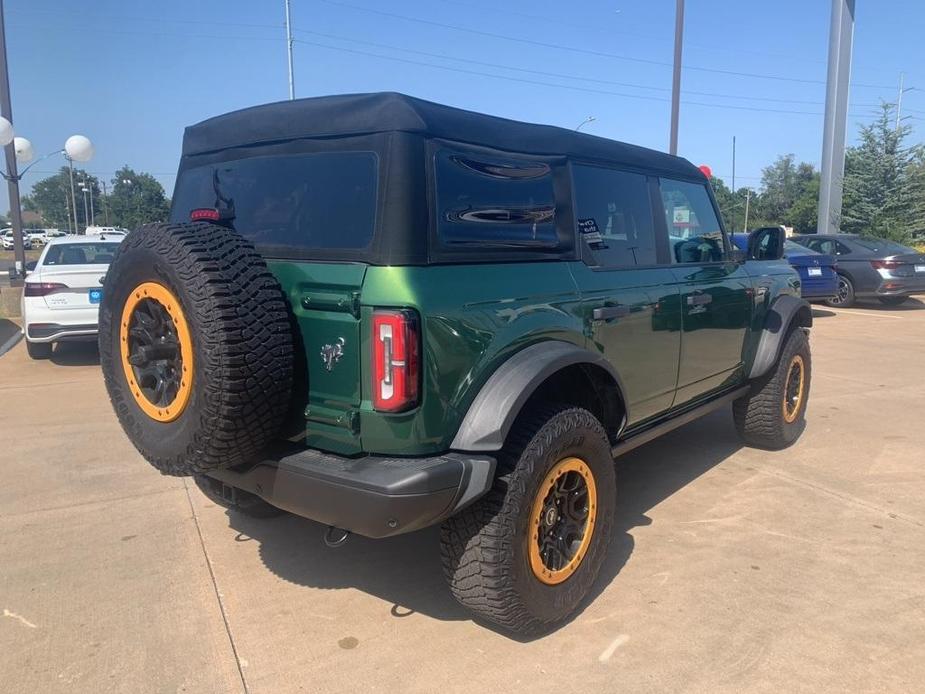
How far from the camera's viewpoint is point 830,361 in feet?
28.5

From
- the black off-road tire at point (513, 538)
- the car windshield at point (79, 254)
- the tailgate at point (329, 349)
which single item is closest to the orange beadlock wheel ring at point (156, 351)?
the tailgate at point (329, 349)

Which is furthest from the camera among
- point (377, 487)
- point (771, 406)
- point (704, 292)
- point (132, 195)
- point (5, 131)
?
point (132, 195)

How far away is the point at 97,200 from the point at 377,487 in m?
77.7

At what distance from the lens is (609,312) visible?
128 inches

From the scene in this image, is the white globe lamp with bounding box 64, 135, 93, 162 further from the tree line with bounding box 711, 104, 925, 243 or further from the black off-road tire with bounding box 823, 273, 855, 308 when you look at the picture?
the tree line with bounding box 711, 104, 925, 243

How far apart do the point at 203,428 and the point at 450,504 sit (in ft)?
2.87

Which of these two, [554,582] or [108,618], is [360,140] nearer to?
[554,582]

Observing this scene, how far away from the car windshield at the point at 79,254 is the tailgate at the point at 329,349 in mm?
7011

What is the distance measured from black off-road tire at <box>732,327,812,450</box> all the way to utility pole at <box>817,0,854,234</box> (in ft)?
48.6

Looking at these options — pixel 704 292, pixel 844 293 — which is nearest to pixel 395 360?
pixel 704 292

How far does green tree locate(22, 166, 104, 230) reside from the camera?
66606mm

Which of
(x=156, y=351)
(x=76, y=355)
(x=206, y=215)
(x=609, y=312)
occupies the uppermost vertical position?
(x=206, y=215)

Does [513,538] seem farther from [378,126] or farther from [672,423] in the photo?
[672,423]

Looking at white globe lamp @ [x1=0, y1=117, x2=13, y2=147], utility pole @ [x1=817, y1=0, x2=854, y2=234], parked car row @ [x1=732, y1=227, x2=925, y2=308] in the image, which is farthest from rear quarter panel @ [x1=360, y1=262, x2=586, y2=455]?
utility pole @ [x1=817, y1=0, x2=854, y2=234]
